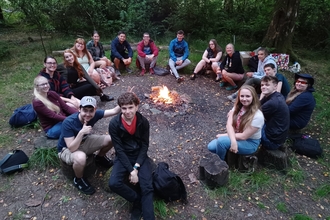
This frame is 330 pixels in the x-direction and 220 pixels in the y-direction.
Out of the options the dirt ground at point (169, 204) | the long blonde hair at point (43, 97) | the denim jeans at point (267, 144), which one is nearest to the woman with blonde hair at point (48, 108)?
the long blonde hair at point (43, 97)

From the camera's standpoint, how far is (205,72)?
7.64 meters

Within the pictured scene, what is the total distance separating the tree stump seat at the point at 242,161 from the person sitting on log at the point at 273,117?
0.35 meters

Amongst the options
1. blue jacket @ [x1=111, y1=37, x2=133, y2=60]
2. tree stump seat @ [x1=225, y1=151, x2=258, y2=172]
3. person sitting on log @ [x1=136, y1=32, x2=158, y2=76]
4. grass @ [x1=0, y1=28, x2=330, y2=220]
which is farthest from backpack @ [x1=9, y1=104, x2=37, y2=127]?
tree stump seat @ [x1=225, y1=151, x2=258, y2=172]

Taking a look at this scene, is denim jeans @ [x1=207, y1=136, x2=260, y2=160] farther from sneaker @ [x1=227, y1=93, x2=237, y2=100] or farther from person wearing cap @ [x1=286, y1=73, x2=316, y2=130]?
sneaker @ [x1=227, y1=93, x2=237, y2=100]

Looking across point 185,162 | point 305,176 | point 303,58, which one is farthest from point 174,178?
point 303,58

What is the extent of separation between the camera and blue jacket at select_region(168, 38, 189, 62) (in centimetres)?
745

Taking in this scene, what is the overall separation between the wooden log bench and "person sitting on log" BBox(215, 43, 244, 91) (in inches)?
146

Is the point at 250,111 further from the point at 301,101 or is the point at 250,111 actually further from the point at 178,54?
the point at 178,54

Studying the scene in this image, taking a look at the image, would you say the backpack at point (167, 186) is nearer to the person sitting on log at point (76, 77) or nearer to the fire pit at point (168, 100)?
the fire pit at point (168, 100)

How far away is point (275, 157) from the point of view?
3.69 meters

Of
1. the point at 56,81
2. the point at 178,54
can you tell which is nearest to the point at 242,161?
the point at 56,81

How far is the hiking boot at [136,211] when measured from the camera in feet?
9.69

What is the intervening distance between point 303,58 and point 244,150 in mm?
7181

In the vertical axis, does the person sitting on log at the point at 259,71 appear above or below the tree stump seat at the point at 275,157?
above
